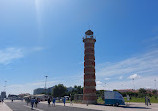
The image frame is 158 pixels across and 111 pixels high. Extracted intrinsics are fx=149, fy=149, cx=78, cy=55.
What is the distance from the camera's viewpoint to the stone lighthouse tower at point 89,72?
4303 cm

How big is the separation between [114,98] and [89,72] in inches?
538

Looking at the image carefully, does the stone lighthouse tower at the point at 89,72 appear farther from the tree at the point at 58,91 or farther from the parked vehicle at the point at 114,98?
the tree at the point at 58,91

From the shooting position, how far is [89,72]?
44.2 meters

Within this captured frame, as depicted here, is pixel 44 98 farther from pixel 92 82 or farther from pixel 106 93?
pixel 106 93

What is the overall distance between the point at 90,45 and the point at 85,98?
16119mm

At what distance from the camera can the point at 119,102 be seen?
31.2 m

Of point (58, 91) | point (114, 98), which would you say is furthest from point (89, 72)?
point (58, 91)

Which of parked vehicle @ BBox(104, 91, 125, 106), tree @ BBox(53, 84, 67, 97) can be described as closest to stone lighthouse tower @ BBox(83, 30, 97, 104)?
parked vehicle @ BBox(104, 91, 125, 106)

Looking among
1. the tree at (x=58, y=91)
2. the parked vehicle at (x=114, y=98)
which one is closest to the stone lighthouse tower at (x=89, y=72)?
the parked vehicle at (x=114, y=98)

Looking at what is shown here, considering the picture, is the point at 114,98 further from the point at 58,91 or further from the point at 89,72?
the point at 58,91

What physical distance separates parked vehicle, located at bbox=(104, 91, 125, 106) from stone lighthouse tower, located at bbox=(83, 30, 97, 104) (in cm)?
981

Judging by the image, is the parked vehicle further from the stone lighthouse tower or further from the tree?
the tree

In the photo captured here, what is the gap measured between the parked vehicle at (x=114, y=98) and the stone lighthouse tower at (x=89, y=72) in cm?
981

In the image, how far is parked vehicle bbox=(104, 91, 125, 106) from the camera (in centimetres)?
3130
